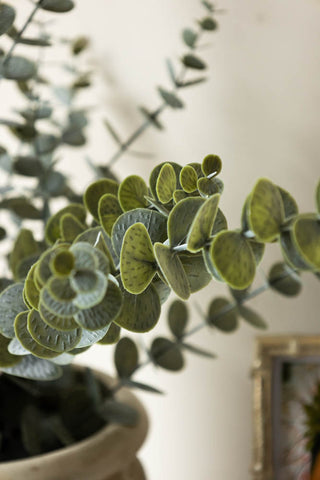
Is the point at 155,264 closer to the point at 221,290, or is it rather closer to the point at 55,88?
the point at 221,290

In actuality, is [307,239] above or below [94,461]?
above

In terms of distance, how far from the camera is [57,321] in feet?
0.60

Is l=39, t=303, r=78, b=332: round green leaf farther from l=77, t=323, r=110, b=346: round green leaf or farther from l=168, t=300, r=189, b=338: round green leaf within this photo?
l=168, t=300, r=189, b=338: round green leaf

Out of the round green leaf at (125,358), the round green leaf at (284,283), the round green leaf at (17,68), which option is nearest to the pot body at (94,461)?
the round green leaf at (125,358)

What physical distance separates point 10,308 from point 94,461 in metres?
0.19

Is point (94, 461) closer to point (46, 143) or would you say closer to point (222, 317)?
point (222, 317)

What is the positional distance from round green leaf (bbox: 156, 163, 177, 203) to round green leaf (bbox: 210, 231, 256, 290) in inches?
1.5

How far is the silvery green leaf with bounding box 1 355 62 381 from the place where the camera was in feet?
0.84

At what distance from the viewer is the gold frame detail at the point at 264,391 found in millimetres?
459

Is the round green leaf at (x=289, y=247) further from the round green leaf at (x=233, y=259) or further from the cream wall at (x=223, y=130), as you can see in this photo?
the cream wall at (x=223, y=130)

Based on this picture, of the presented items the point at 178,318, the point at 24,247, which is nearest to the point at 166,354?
the point at 178,318

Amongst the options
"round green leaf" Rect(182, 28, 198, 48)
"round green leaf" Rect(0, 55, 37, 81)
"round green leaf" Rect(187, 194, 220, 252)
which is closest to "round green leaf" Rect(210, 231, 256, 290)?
"round green leaf" Rect(187, 194, 220, 252)

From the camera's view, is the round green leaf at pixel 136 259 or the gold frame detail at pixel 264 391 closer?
the round green leaf at pixel 136 259

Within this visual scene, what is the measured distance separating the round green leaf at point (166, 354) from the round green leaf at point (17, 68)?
217 millimetres
